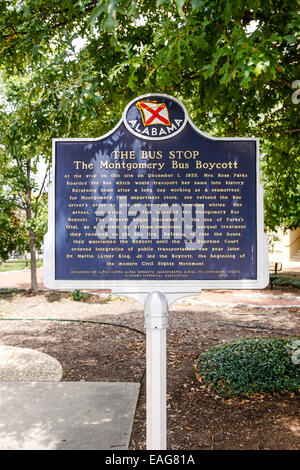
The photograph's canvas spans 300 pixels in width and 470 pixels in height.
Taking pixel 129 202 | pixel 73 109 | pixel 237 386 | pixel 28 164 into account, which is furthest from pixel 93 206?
pixel 28 164

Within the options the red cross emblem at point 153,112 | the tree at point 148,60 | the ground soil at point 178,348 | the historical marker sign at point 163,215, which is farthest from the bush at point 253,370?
the red cross emblem at point 153,112

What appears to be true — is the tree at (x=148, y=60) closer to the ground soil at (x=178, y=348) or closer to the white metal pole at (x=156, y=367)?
the white metal pole at (x=156, y=367)

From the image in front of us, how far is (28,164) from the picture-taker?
46.9 ft

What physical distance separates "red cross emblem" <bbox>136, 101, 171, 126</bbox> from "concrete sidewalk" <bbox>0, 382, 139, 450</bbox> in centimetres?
305

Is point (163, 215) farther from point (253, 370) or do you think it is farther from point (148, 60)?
point (253, 370)

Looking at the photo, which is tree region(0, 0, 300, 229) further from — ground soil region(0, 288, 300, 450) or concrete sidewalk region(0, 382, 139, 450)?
concrete sidewalk region(0, 382, 139, 450)

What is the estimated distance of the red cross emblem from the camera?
3301 millimetres

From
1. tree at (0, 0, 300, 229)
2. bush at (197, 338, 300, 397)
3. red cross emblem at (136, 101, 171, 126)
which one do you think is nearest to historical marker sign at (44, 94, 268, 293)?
red cross emblem at (136, 101, 171, 126)

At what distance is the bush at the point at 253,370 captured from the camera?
16.8ft

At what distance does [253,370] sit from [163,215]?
301 cm

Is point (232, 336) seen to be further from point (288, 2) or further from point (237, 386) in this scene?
point (288, 2)

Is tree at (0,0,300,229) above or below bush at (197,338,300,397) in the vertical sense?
above

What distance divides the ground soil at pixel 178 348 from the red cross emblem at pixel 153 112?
3.12 metres
